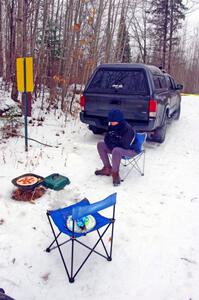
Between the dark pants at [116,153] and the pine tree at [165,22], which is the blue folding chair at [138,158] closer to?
the dark pants at [116,153]

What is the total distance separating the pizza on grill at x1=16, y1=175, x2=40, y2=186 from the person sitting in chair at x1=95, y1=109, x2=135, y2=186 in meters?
1.24

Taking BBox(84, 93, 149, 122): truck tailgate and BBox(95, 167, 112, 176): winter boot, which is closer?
BBox(95, 167, 112, 176): winter boot

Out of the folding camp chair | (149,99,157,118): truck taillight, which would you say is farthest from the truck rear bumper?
the folding camp chair

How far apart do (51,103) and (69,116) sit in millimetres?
1126

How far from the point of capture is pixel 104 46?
13.4 m

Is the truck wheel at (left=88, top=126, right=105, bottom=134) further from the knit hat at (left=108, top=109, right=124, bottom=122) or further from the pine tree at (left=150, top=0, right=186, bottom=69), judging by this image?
the pine tree at (left=150, top=0, right=186, bottom=69)

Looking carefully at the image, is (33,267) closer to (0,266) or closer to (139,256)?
(0,266)

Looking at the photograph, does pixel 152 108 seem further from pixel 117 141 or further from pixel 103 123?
pixel 117 141

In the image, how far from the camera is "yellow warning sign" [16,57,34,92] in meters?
5.13

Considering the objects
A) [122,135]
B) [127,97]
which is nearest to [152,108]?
[127,97]

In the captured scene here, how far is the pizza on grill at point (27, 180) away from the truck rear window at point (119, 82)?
291cm

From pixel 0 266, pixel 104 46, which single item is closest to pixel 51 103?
pixel 104 46

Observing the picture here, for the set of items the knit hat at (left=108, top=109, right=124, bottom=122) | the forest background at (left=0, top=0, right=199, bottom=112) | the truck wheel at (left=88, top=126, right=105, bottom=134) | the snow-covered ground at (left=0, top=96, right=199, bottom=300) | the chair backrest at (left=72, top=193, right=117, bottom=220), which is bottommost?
the snow-covered ground at (left=0, top=96, right=199, bottom=300)

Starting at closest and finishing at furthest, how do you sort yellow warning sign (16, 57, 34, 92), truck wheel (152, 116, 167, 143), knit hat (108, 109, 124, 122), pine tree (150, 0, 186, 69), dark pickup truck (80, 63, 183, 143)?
knit hat (108, 109, 124, 122) < yellow warning sign (16, 57, 34, 92) < dark pickup truck (80, 63, 183, 143) < truck wheel (152, 116, 167, 143) < pine tree (150, 0, 186, 69)
